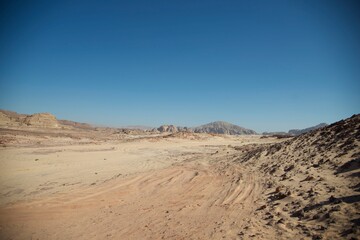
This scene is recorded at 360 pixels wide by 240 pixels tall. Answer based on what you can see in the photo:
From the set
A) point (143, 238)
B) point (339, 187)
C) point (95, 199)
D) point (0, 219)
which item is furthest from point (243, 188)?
point (0, 219)

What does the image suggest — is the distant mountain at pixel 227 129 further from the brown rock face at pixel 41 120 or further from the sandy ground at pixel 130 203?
the sandy ground at pixel 130 203

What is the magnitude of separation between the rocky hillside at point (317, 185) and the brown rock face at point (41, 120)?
6035 cm

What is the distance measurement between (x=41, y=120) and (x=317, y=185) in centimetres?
6777

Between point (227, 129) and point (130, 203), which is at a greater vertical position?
point (227, 129)

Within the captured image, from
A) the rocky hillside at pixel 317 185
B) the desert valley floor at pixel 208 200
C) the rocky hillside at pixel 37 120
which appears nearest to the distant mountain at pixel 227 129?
the rocky hillside at pixel 37 120

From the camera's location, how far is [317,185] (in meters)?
6.62

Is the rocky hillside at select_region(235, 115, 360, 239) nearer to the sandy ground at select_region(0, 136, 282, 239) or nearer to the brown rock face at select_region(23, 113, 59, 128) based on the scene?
the sandy ground at select_region(0, 136, 282, 239)

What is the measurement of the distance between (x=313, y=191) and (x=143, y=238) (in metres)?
4.77

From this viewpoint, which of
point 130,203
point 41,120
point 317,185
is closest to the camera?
point 317,185

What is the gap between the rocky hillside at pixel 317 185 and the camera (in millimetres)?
4578

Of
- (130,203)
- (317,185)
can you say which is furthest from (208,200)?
(317,185)

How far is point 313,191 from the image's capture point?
625 centimetres

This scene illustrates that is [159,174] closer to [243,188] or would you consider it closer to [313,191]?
[243,188]

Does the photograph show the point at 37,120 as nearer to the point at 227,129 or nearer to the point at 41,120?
the point at 41,120
